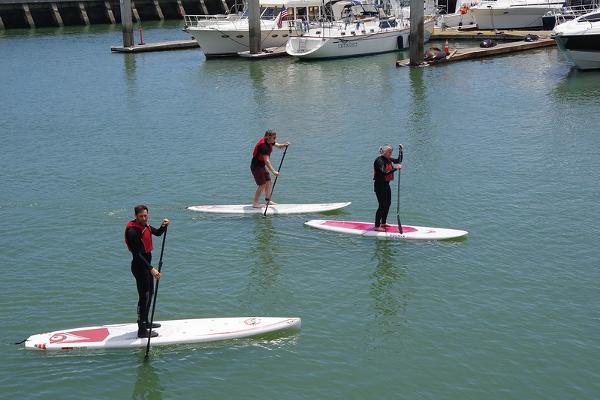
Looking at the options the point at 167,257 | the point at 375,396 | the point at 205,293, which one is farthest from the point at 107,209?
the point at 375,396

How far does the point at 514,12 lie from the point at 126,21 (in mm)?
23357

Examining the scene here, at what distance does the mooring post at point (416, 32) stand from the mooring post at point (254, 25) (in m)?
9.23

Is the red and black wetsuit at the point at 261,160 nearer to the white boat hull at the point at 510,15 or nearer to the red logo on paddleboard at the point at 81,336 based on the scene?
the red logo on paddleboard at the point at 81,336

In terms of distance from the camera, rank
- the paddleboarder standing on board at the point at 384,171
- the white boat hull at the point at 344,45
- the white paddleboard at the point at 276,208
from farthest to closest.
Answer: the white boat hull at the point at 344,45 → the white paddleboard at the point at 276,208 → the paddleboarder standing on board at the point at 384,171

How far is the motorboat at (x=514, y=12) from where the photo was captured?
53719 millimetres

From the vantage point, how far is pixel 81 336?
1337 cm

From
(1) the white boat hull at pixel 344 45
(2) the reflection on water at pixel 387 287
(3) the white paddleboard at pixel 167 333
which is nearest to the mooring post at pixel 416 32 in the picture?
(1) the white boat hull at pixel 344 45

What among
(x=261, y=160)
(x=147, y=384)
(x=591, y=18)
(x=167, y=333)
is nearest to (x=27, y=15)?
(x=591, y=18)

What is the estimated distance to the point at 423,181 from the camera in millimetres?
22375

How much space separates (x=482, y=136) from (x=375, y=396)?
16.9 meters

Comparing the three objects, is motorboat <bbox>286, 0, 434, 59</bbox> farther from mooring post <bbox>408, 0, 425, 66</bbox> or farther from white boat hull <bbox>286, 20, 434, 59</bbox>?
mooring post <bbox>408, 0, 425, 66</bbox>

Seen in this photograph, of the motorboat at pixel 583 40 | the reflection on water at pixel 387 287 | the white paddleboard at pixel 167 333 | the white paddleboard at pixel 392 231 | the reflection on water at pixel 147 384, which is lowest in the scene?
the reflection on water at pixel 387 287

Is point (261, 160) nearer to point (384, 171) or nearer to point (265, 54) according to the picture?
point (384, 171)

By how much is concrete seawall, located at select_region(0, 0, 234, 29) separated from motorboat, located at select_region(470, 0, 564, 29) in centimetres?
2604
